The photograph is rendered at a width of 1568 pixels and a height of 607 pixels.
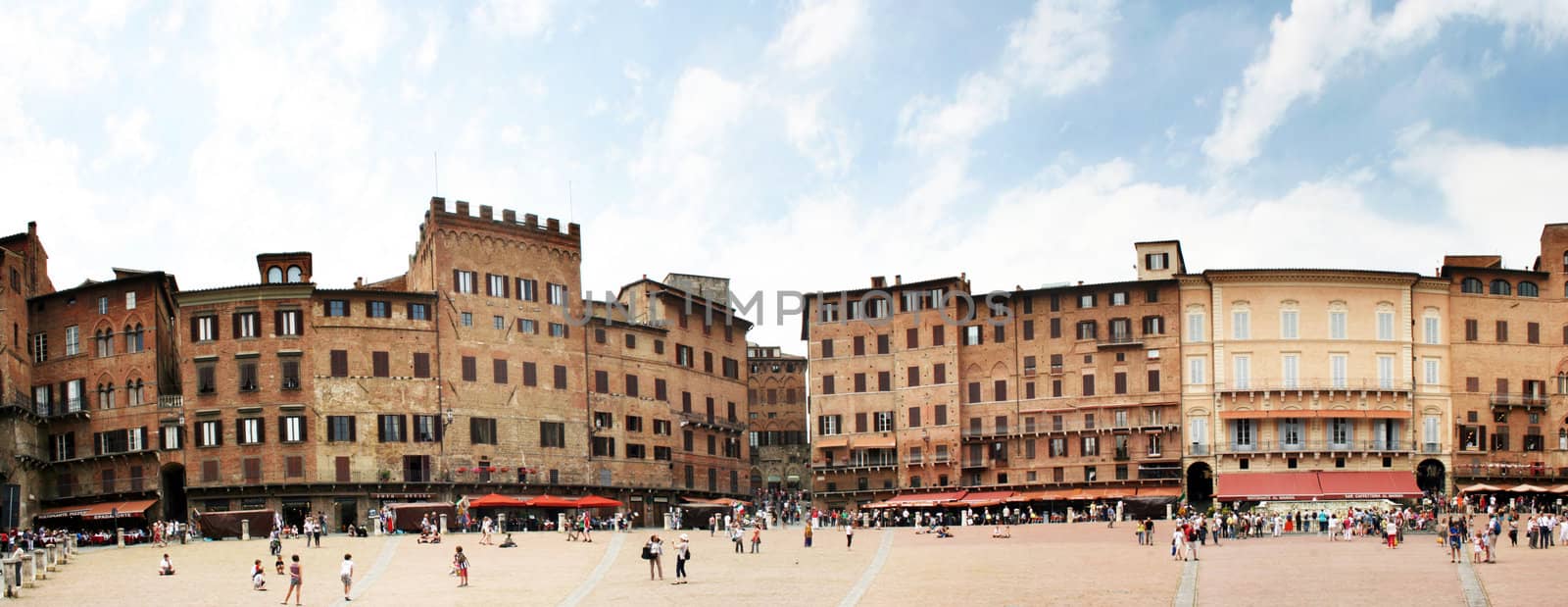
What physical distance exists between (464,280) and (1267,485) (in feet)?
140

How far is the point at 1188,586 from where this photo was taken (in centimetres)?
5072

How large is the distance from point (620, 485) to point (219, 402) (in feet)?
69.5

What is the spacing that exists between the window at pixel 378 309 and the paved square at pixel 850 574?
60.9ft

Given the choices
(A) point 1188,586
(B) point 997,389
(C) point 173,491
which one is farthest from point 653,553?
(B) point 997,389

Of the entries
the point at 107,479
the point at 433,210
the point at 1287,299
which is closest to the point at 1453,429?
the point at 1287,299

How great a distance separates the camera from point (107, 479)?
3482 inches

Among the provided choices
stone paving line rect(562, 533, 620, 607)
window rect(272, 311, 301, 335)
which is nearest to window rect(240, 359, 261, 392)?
window rect(272, 311, 301, 335)

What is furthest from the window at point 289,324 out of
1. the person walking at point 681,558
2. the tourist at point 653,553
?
the person walking at point 681,558

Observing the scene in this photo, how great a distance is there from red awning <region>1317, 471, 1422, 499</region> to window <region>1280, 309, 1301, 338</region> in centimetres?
756

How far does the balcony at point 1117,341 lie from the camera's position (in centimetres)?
9614

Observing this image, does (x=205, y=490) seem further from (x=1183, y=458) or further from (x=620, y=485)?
(x=1183, y=458)

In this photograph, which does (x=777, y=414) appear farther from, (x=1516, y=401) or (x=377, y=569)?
(x=377, y=569)

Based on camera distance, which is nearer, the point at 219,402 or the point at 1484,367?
the point at 219,402

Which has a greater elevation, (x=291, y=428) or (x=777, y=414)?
(x=291, y=428)
